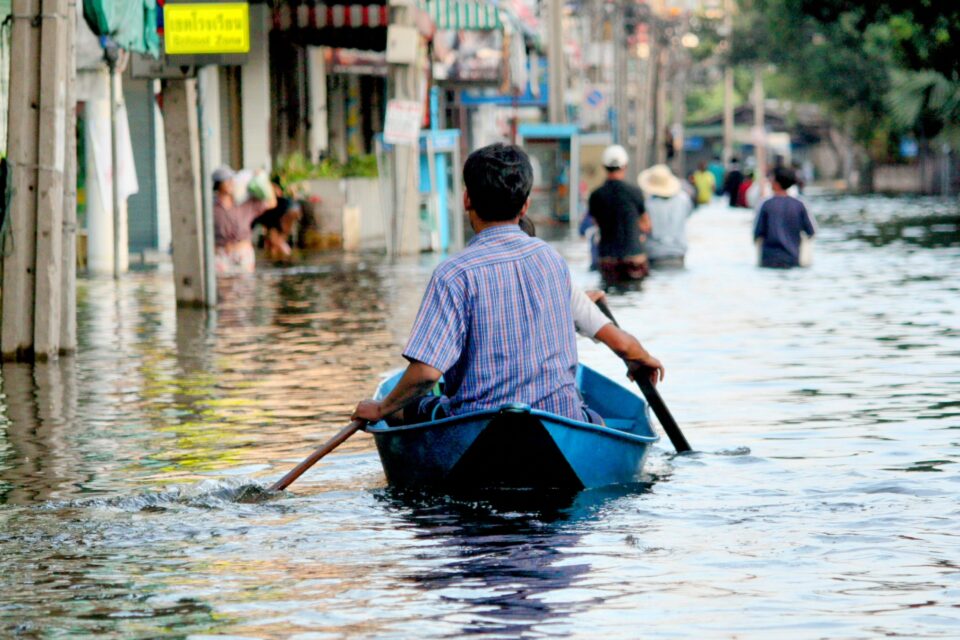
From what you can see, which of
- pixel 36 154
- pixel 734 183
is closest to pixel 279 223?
pixel 36 154

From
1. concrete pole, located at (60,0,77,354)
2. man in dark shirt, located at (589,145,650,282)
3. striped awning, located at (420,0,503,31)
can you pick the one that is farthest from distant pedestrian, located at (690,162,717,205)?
concrete pole, located at (60,0,77,354)

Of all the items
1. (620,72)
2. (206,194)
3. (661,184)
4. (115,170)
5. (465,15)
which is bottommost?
(661,184)

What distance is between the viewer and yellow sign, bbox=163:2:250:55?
17375 millimetres

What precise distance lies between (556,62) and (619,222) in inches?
861

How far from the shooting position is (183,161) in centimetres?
1797

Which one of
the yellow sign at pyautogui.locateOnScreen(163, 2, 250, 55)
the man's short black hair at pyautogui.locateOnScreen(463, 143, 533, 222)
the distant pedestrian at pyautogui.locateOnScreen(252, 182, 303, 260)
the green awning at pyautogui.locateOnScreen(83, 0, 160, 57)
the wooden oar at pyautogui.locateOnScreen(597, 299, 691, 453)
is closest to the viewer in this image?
the man's short black hair at pyautogui.locateOnScreen(463, 143, 533, 222)

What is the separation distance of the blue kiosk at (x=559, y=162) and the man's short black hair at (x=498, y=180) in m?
32.4

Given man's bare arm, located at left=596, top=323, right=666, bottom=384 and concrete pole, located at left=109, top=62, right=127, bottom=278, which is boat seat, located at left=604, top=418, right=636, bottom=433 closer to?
man's bare arm, located at left=596, top=323, right=666, bottom=384

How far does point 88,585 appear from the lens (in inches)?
265

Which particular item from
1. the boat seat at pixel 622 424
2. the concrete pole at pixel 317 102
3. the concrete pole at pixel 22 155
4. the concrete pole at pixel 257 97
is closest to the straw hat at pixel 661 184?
the concrete pole at pixel 257 97

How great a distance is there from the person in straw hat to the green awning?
6.32 meters

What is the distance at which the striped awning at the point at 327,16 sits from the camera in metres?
31.6

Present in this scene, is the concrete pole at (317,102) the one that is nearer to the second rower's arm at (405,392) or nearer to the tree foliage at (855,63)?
the tree foliage at (855,63)

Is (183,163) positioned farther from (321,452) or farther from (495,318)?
(495,318)
